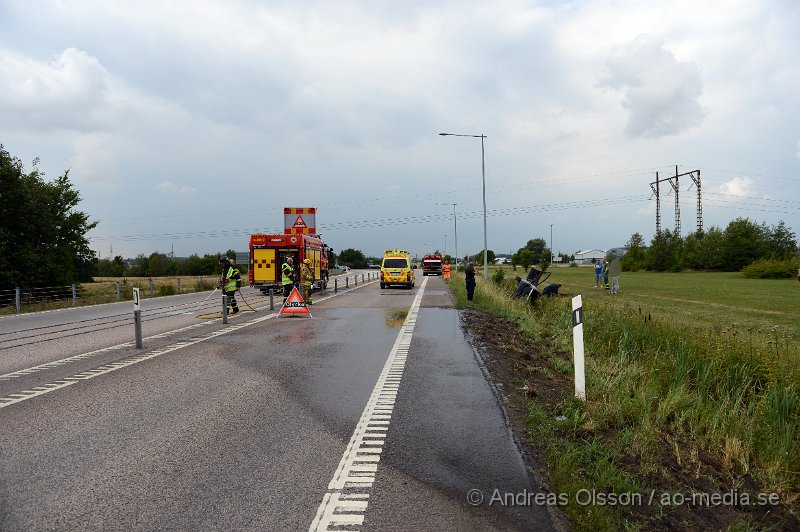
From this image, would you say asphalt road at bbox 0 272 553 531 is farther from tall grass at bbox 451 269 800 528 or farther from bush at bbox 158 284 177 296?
bush at bbox 158 284 177 296

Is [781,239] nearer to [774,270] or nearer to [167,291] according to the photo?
[774,270]

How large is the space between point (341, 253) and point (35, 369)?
13911 centimetres

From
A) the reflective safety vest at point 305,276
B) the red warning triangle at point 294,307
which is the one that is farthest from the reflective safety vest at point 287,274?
the red warning triangle at point 294,307

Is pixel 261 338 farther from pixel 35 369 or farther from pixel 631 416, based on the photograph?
pixel 631 416

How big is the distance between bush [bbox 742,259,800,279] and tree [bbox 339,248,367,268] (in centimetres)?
9887

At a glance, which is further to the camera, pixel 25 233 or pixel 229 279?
pixel 25 233

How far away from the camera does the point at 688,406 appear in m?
7.13

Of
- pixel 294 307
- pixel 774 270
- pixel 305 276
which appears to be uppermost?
pixel 305 276

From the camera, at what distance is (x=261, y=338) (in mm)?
13156

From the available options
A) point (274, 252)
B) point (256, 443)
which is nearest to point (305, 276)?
point (274, 252)

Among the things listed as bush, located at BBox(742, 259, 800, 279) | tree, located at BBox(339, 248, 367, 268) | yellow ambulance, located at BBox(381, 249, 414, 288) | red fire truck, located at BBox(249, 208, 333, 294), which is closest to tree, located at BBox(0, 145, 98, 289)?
red fire truck, located at BBox(249, 208, 333, 294)

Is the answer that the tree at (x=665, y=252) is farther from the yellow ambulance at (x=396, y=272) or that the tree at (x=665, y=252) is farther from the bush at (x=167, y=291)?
the bush at (x=167, y=291)

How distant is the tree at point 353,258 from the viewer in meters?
146

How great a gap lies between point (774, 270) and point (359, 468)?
5818cm
